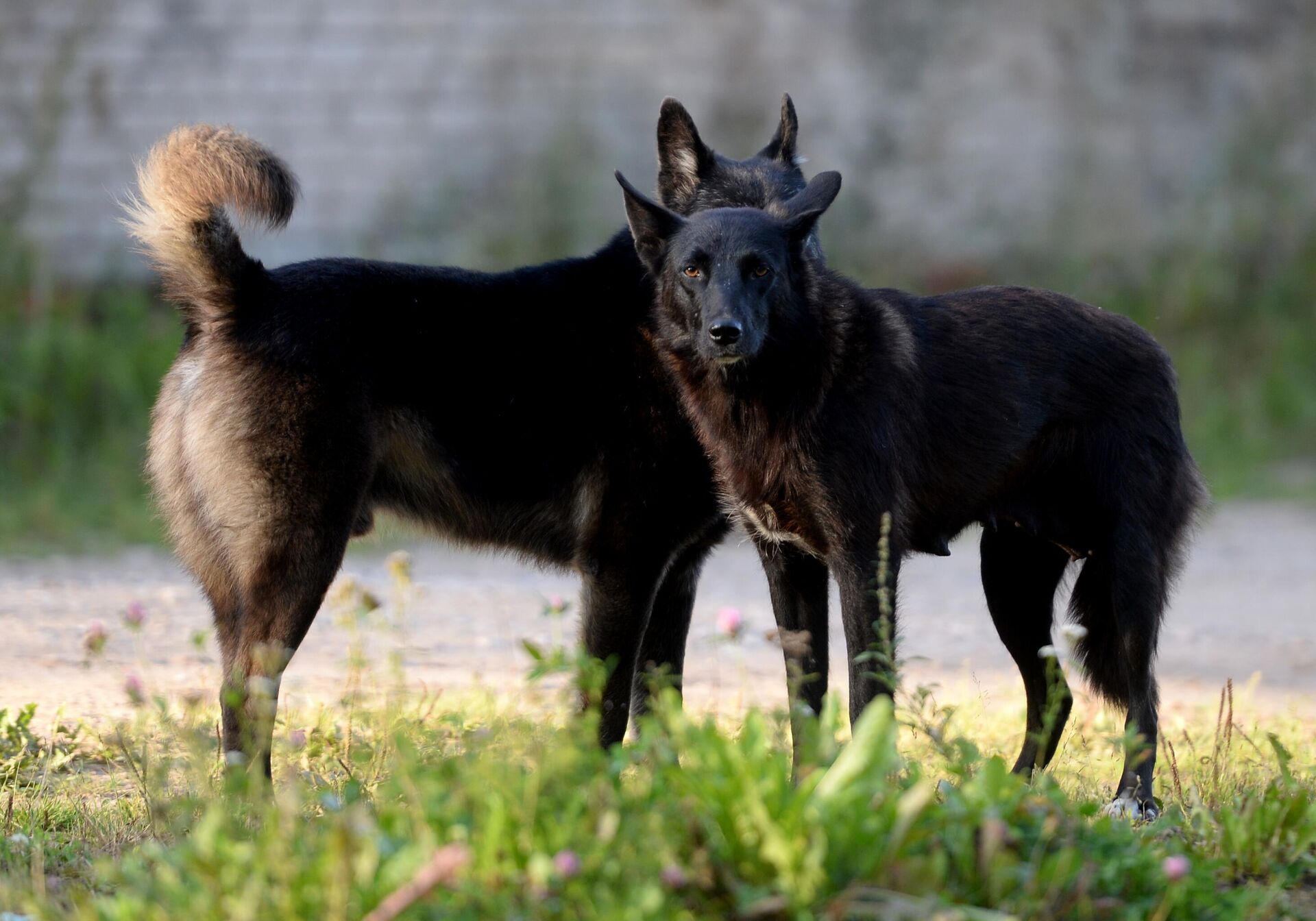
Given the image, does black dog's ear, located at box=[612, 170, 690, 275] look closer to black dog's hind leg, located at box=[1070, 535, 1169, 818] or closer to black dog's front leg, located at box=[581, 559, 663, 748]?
black dog's front leg, located at box=[581, 559, 663, 748]

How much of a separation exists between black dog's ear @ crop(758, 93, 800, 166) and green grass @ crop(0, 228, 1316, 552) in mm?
3234

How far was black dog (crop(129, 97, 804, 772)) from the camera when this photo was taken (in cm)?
360

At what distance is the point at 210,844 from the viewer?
1.94 meters

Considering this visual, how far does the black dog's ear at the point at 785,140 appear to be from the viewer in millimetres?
4871

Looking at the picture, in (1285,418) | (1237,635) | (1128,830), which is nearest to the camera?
(1128,830)

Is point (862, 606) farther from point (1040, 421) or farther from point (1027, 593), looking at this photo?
point (1027, 593)

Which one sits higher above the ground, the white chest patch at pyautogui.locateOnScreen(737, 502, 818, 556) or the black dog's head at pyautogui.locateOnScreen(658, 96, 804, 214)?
the black dog's head at pyautogui.locateOnScreen(658, 96, 804, 214)

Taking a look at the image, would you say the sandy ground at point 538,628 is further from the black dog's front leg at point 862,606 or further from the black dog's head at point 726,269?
Result: the black dog's head at point 726,269

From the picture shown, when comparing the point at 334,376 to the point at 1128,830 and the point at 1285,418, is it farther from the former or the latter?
the point at 1285,418

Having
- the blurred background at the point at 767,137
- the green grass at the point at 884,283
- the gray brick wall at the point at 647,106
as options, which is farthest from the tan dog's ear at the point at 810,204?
the gray brick wall at the point at 647,106

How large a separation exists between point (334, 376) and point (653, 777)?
1797 mm

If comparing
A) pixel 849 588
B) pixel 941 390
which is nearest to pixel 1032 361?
pixel 941 390

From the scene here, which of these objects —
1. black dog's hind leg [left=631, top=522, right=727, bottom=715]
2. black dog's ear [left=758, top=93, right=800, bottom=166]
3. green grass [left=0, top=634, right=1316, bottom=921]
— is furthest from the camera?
black dog's ear [left=758, top=93, right=800, bottom=166]

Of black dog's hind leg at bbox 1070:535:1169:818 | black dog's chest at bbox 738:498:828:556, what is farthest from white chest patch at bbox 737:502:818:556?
black dog's hind leg at bbox 1070:535:1169:818
